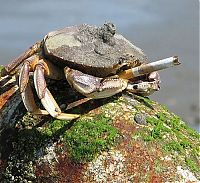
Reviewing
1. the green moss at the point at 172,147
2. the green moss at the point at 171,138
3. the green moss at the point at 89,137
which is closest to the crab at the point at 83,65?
the green moss at the point at 89,137

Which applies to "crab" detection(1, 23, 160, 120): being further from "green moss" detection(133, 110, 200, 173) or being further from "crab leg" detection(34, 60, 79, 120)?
"green moss" detection(133, 110, 200, 173)

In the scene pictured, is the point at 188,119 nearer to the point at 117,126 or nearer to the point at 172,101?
the point at 172,101

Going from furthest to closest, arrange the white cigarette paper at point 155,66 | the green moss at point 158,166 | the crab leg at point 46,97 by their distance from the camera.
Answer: the white cigarette paper at point 155,66, the crab leg at point 46,97, the green moss at point 158,166

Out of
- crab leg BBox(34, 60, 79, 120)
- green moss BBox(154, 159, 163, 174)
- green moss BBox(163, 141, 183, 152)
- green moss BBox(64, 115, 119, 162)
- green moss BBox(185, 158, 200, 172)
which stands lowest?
green moss BBox(185, 158, 200, 172)

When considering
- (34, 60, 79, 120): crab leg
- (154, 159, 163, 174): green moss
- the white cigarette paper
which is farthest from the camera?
the white cigarette paper

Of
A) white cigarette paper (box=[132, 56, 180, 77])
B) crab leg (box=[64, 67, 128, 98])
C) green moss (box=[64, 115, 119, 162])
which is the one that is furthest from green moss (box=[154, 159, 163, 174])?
white cigarette paper (box=[132, 56, 180, 77])

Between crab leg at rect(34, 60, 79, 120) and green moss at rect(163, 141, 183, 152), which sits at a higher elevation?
crab leg at rect(34, 60, 79, 120)

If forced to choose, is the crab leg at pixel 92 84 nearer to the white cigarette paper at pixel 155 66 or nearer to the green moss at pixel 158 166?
the white cigarette paper at pixel 155 66

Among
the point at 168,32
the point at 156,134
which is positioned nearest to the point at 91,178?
the point at 156,134
